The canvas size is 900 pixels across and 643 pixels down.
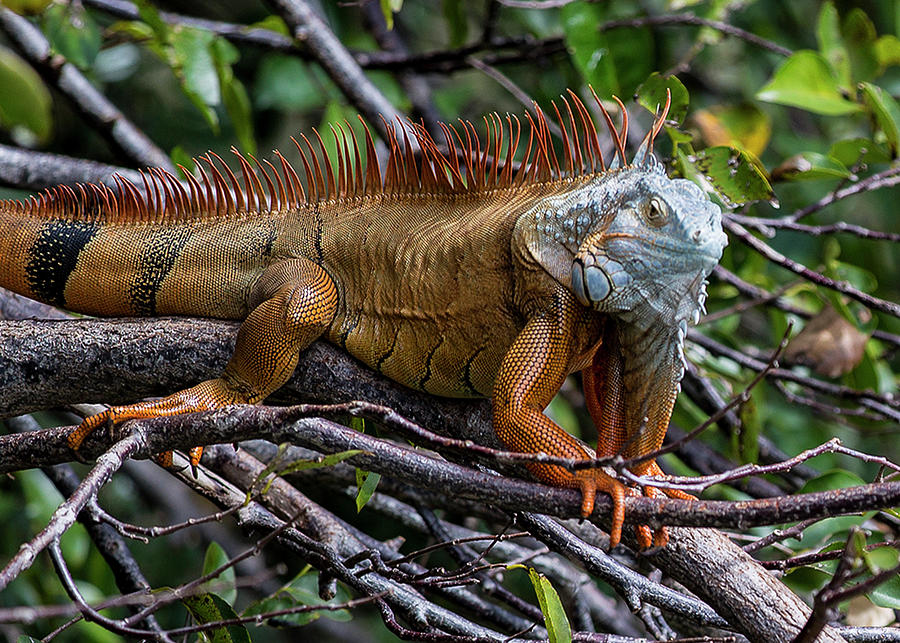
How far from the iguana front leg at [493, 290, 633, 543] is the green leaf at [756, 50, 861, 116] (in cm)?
182

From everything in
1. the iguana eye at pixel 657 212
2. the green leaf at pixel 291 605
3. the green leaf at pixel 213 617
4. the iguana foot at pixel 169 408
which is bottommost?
the green leaf at pixel 291 605

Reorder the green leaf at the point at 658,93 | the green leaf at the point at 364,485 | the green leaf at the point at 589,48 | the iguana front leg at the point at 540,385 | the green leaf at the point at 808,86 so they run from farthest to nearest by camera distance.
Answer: the green leaf at the point at 589,48 < the green leaf at the point at 808,86 < the green leaf at the point at 658,93 < the green leaf at the point at 364,485 < the iguana front leg at the point at 540,385

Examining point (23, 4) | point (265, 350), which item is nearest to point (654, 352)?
point (265, 350)

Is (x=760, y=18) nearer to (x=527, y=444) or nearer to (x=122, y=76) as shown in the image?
(x=122, y=76)

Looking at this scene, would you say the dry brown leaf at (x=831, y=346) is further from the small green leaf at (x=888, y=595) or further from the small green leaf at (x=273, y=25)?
the small green leaf at (x=273, y=25)


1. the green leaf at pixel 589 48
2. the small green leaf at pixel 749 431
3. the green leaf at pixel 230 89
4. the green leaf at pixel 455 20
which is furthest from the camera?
the green leaf at pixel 455 20

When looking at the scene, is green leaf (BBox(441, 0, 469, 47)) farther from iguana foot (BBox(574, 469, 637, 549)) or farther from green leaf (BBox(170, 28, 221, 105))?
iguana foot (BBox(574, 469, 637, 549))

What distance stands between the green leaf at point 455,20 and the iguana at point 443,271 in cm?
194

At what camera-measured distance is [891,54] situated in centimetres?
450

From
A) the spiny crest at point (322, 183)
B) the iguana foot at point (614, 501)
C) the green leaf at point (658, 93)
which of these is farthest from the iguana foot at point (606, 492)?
the green leaf at point (658, 93)

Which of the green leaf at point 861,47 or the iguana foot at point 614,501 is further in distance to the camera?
the green leaf at point 861,47

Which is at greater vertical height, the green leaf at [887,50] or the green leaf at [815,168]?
the green leaf at [887,50]

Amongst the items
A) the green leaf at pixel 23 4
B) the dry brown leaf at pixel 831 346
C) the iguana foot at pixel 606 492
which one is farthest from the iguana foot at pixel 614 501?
the green leaf at pixel 23 4

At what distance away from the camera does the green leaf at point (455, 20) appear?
16.5 ft
